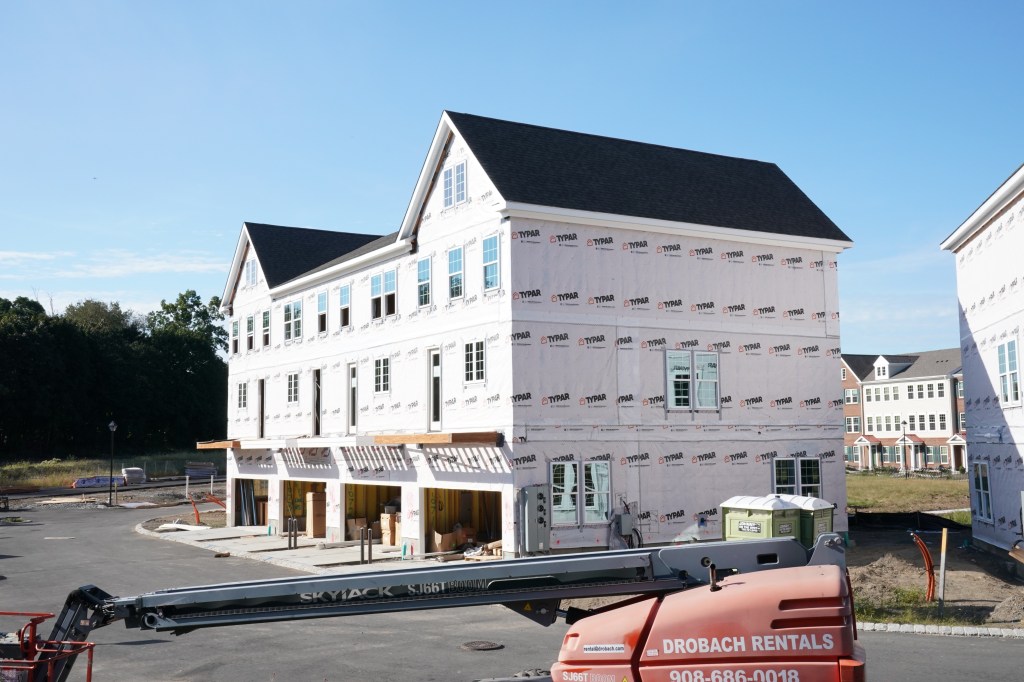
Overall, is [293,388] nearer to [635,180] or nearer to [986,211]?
[635,180]

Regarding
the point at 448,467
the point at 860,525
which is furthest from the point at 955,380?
the point at 448,467

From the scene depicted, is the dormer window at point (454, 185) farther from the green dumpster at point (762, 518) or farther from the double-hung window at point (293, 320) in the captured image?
the double-hung window at point (293, 320)

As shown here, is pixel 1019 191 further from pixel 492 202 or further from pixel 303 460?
pixel 303 460

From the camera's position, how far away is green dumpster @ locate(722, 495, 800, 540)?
22188 millimetres

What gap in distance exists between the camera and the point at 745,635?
6.05 metres

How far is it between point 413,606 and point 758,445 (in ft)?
78.2

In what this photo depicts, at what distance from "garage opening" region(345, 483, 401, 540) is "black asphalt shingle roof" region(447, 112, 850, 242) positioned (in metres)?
13.2

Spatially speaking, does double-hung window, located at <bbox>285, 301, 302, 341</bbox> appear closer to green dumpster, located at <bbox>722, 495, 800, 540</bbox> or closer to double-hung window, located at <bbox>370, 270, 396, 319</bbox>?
double-hung window, located at <bbox>370, 270, 396, 319</bbox>

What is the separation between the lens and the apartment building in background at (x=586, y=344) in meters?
26.0

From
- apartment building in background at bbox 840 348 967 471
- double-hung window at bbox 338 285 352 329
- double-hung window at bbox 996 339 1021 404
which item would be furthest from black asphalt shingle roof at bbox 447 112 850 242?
apartment building in background at bbox 840 348 967 471

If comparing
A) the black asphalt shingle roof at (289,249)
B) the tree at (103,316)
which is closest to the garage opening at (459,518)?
the black asphalt shingle roof at (289,249)

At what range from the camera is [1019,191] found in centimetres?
2262

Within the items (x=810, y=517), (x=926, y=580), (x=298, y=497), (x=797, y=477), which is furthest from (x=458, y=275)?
(x=298, y=497)

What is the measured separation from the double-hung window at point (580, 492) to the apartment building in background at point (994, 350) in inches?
405
